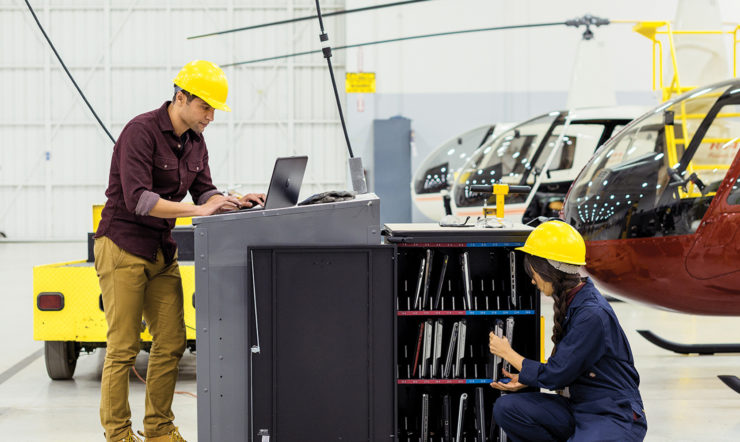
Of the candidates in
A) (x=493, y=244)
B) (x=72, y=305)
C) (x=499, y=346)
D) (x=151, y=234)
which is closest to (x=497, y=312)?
(x=499, y=346)

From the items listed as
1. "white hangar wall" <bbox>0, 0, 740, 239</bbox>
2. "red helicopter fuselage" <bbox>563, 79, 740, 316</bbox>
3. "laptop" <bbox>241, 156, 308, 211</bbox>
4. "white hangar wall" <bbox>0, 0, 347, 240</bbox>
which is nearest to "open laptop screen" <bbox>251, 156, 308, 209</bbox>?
"laptop" <bbox>241, 156, 308, 211</bbox>

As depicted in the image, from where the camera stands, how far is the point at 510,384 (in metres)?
2.89

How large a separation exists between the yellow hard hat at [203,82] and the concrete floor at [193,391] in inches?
70.6

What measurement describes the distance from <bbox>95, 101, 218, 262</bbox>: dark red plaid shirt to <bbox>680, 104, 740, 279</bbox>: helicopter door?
2.84 meters

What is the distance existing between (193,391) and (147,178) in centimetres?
204

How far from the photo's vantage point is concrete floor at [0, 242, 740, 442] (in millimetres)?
3990

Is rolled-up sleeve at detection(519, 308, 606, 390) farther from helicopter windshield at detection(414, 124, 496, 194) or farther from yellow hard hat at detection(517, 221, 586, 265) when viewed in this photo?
helicopter windshield at detection(414, 124, 496, 194)

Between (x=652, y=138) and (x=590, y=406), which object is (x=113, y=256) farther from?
(x=652, y=138)

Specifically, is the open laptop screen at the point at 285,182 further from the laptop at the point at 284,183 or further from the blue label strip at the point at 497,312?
the blue label strip at the point at 497,312

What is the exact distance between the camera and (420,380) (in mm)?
2992

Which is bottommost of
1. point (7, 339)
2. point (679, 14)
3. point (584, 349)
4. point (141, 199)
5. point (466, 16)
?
point (7, 339)

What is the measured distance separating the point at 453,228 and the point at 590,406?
2.85ft

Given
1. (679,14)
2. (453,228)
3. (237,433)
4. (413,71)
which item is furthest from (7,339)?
(413,71)

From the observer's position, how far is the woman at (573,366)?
266 cm
